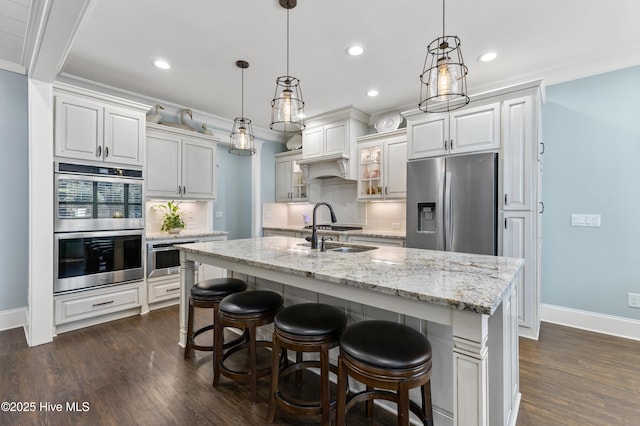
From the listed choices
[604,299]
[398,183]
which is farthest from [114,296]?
[604,299]

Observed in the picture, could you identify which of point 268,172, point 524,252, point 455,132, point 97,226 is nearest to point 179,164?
point 97,226

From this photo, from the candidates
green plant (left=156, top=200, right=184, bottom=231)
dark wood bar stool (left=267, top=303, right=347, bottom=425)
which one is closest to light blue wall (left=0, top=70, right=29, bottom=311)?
green plant (left=156, top=200, right=184, bottom=231)

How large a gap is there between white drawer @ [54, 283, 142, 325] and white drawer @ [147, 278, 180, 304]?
0.52 feet

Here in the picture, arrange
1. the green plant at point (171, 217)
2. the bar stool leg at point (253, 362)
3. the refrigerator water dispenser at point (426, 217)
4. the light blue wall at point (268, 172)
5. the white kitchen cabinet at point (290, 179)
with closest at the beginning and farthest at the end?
the bar stool leg at point (253, 362) < the refrigerator water dispenser at point (426, 217) < the green plant at point (171, 217) < the white kitchen cabinet at point (290, 179) < the light blue wall at point (268, 172)

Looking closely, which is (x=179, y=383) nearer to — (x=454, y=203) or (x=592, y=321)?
(x=454, y=203)

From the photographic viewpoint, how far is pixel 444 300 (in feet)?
3.52

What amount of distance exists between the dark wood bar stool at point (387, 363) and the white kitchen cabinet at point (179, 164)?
135 inches

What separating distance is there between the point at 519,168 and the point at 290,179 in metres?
3.60

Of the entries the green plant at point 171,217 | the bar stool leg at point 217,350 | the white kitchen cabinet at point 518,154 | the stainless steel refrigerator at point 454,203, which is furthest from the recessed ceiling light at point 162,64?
the white kitchen cabinet at point 518,154

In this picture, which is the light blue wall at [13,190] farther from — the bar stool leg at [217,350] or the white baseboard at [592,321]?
the white baseboard at [592,321]

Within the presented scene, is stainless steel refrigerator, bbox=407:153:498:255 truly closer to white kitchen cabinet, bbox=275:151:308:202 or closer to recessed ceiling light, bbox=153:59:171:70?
white kitchen cabinet, bbox=275:151:308:202

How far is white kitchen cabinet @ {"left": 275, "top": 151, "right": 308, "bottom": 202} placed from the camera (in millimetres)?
5355

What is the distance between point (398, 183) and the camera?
160 inches

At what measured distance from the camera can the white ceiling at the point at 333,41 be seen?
87.3 inches
